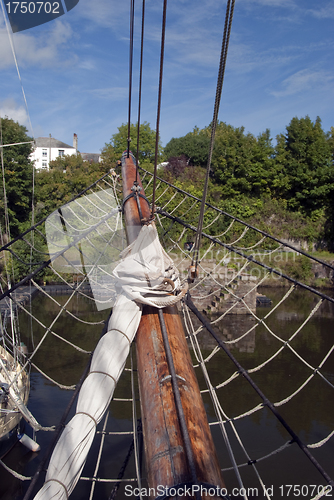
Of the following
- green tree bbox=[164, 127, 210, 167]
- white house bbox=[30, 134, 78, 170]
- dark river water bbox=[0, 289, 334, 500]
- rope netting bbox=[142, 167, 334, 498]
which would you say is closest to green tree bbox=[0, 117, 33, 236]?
dark river water bbox=[0, 289, 334, 500]

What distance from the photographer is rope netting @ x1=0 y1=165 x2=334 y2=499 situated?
11.1ft

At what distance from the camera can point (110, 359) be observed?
71.9 inches

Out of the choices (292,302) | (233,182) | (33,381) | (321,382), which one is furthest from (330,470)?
(233,182)

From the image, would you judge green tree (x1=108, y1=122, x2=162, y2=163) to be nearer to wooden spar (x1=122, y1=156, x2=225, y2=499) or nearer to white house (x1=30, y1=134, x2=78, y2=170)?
white house (x1=30, y1=134, x2=78, y2=170)

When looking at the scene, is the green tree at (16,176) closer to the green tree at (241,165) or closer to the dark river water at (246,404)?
the dark river water at (246,404)

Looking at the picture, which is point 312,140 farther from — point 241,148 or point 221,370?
point 221,370

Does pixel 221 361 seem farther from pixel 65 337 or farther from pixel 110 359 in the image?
pixel 110 359

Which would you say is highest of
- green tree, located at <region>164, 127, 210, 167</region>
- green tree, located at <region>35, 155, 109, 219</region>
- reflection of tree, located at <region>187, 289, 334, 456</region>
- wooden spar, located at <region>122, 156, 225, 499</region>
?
green tree, located at <region>164, 127, 210, 167</region>

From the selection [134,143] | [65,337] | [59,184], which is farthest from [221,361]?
[134,143]

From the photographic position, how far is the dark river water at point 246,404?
507cm

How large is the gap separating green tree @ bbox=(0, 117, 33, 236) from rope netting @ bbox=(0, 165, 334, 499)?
1757mm

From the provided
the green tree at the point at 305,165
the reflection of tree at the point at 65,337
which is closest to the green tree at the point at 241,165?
the green tree at the point at 305,165

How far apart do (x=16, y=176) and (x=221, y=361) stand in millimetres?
11985

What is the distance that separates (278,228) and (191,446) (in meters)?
19.4
